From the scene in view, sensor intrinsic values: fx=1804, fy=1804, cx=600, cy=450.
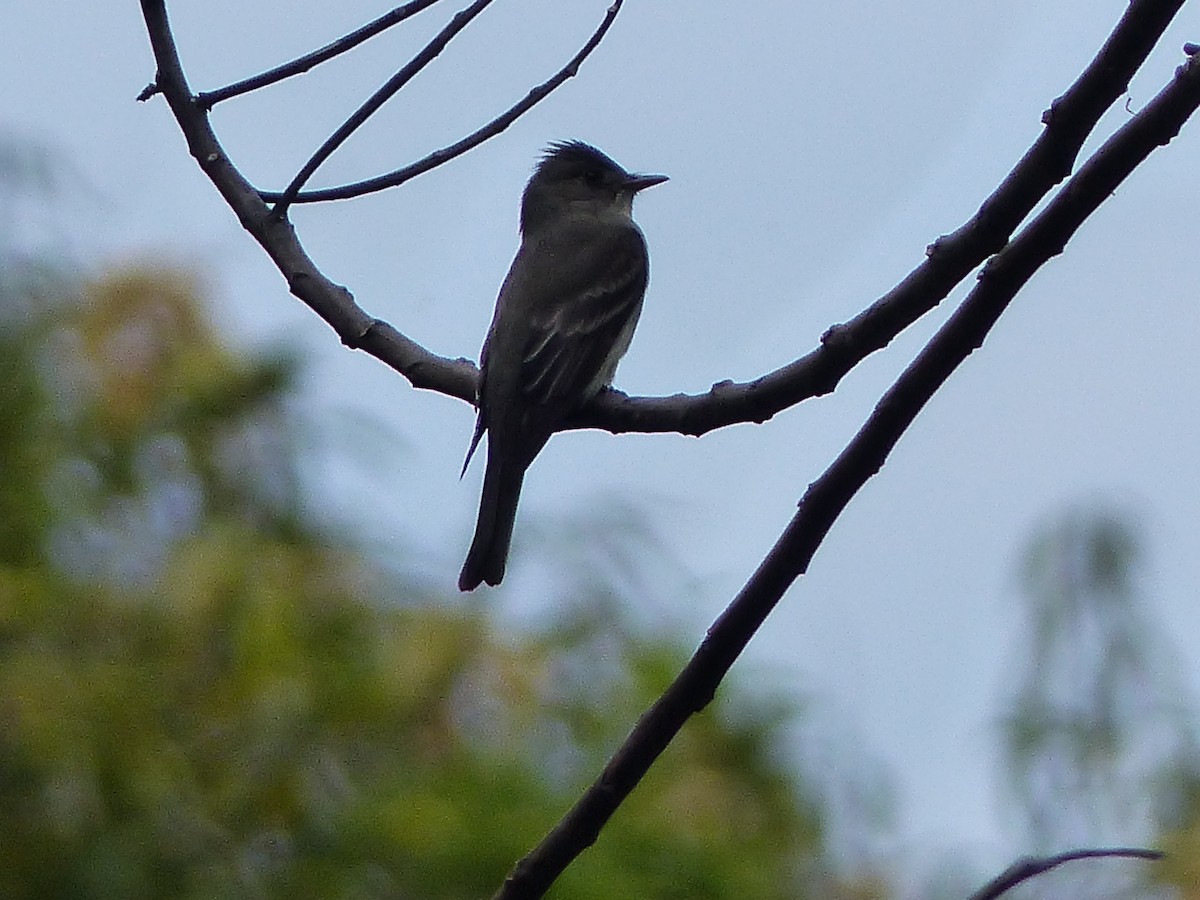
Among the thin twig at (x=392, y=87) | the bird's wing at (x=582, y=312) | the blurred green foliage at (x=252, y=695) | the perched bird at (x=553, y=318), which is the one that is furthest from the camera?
the blurred green foliage at (x=252, y=695)

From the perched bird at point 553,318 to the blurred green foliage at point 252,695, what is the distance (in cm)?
146

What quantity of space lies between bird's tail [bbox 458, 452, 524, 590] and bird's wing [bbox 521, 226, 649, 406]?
19 centimetres

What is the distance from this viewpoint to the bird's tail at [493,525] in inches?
141

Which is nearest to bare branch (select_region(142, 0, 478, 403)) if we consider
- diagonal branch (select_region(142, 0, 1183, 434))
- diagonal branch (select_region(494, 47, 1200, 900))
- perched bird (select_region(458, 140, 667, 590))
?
diagonal branch (select_region(142, 0, 1183, 434))

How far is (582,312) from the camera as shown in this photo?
448 centimetres

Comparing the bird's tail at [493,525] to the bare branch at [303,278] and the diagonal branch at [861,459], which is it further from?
the diagonal branch at [861,459]

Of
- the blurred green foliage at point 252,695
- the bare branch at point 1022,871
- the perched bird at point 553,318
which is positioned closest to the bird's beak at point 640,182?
the perched bird at point 553,318

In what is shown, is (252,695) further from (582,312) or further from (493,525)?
(493,525)

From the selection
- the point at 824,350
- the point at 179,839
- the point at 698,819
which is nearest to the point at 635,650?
the point at 698,819

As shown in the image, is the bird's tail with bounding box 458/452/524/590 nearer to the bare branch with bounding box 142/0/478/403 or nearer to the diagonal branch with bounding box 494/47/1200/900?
the bare branch with bounding box 142/0/478/403

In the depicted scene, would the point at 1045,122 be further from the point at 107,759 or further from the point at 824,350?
the point at 107,759

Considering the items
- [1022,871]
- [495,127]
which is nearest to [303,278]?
[495,127]

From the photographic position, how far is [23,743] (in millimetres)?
4953

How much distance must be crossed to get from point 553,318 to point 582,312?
0.12 meters
